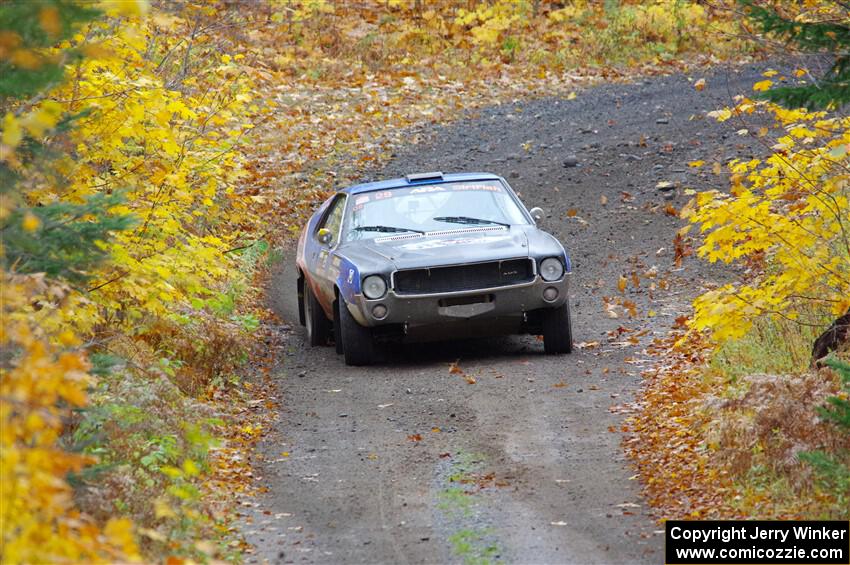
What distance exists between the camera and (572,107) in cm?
2347

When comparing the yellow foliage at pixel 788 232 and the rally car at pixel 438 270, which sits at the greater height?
the yellow foliage at pixel 788 232

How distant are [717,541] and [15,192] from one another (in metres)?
4.05

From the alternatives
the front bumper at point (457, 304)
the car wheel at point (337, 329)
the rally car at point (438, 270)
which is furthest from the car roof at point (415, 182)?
the front bumper at point (457, 304)

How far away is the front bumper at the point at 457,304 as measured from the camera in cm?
1051

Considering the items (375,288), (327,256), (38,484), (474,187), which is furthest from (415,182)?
(38,484)

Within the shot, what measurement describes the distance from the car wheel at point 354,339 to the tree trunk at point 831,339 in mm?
4173

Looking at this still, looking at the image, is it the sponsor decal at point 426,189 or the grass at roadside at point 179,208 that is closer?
the grass at roadside at point 179,208

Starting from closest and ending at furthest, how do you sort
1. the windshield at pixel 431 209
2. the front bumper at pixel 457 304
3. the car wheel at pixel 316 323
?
the front bumper at pixel 457 304
the windshield at pixel 431 209
the car wheel at pixel 316 323

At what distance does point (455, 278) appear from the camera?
34.7ft

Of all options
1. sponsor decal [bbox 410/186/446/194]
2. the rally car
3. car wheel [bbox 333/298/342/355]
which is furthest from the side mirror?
sponsor decal [bbox 410/186/446/194]

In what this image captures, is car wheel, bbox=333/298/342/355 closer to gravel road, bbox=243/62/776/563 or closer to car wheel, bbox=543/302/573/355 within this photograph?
gravel road, bbox=243/62/776/563

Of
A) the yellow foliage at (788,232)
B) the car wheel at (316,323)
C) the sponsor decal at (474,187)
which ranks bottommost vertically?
the car wheel at (316,323)

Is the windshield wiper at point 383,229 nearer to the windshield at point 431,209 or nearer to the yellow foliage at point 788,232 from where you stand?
the windshield at point 431,209

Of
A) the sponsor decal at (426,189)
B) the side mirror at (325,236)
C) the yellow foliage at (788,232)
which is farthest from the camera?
the sponsor decal at (426,189)
